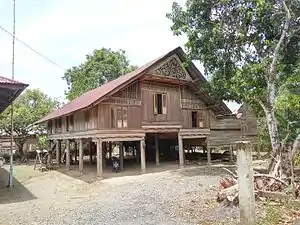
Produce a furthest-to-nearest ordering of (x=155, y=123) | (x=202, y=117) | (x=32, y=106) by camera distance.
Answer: (x=32, y=106) < (x=202, y=117) < (x=155, y=123)

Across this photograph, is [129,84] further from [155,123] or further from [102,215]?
[102,215]

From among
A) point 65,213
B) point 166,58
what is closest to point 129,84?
point 166,58

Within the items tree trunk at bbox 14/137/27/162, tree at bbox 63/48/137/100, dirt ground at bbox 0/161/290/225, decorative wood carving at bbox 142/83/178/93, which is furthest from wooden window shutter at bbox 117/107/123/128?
tree at bbox 63/48/137/100

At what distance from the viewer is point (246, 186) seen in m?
7.24

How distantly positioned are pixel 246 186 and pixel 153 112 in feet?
42.0

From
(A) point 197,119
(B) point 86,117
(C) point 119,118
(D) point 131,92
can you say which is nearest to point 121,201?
(C) point 119,118

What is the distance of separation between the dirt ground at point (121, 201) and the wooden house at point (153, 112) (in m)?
2.40

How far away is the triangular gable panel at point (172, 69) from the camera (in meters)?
19.5

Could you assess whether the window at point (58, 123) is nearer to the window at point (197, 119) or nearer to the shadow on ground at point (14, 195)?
the shadow on ground at point (14, 195)

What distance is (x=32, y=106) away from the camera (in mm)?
36281

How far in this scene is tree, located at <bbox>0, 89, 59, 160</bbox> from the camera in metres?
32.0

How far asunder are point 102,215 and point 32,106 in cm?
2974

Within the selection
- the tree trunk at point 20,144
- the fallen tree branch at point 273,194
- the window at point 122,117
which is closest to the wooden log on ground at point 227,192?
the fallen tree branch at point 273,194

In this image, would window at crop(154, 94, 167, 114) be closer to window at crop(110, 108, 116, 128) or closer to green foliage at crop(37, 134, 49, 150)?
window at crop(110, 108, 116, 128)
